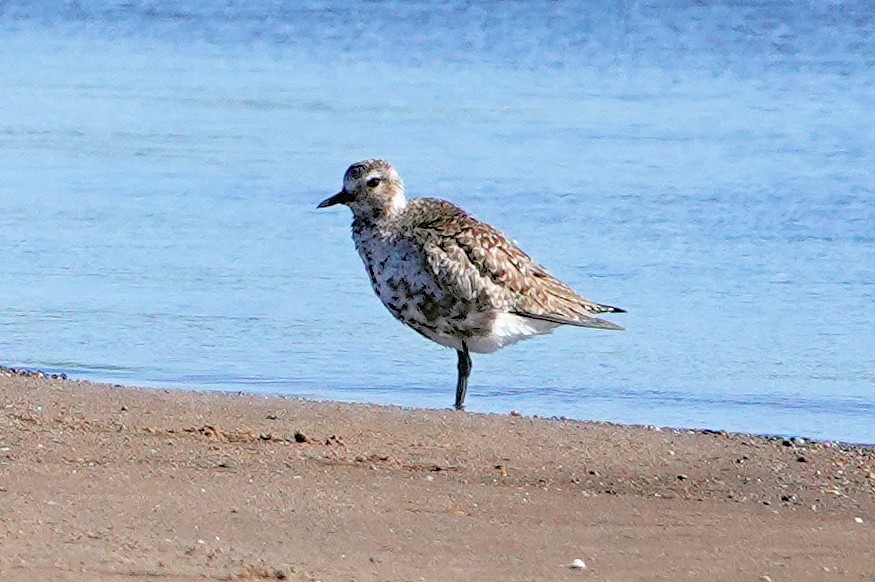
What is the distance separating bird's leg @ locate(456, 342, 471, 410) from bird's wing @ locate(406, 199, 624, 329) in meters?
0.25

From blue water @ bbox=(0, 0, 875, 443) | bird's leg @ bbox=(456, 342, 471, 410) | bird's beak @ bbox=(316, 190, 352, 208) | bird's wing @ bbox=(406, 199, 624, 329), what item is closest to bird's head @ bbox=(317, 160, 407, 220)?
bird's beak @ bbox=(316, 190, 352, 208)

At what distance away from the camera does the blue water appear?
9.67 m

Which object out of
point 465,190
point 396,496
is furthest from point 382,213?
point 465,190

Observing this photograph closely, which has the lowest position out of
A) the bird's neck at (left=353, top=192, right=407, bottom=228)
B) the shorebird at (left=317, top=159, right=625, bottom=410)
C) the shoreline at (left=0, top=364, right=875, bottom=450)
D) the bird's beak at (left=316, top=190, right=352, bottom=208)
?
the shoreline at (left=0, top=364, right=875, bottom=450)

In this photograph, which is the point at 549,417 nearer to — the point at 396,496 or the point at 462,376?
the point at 462,376

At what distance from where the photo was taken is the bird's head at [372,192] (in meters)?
9.12

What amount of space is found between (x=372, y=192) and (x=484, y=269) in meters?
0.72

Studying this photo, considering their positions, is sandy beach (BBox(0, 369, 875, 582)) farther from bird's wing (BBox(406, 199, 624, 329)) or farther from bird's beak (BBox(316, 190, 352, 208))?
bird's beak (BBox(316, 190, 352, 208))

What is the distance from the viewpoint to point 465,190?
14.3 meters

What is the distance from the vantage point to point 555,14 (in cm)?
2311

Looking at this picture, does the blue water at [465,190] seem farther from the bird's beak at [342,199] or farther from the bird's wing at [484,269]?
the bird's beak at [342,199]

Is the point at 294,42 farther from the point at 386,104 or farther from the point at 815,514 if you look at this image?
the point at 815,514

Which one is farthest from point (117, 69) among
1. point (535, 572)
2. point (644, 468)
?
point (535, 572)

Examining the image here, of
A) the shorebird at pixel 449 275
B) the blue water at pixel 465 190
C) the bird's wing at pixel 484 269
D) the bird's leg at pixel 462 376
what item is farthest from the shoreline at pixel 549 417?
the bird's wing at pixel 484 269
